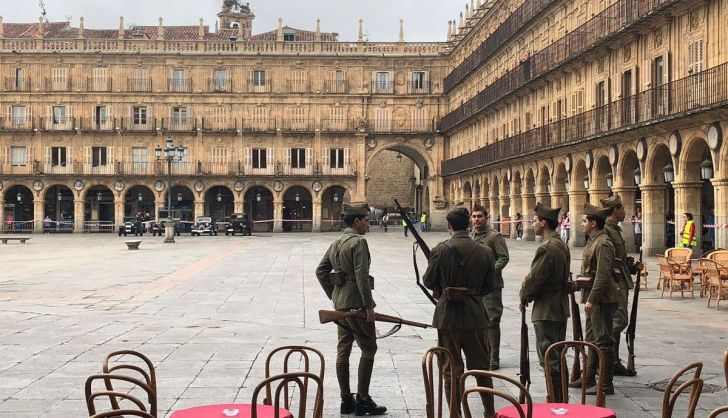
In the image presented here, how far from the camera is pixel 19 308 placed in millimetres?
14008

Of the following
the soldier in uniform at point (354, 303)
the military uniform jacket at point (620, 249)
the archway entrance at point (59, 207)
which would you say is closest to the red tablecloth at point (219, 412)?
the soldier in uniform at point (354, 303)

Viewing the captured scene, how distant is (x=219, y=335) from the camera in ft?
36.3

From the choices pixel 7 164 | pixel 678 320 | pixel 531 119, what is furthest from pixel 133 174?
pixel 678 320

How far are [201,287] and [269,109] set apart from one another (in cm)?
4255

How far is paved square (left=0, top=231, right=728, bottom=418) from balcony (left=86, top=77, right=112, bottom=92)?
39.4 m

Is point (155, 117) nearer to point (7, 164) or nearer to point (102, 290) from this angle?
point (7, 164)

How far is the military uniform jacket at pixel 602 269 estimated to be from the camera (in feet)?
25.4

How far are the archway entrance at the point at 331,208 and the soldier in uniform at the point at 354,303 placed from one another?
55.3 meters

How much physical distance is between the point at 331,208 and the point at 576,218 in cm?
3162

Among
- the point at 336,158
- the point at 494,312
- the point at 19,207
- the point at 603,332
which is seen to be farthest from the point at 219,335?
the point at 19,207

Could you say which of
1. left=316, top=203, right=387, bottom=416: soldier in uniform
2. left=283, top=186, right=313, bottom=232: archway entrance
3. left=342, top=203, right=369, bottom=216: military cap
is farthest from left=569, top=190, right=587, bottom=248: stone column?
left=283, top=186, right=313, bottom=232: archway entrance

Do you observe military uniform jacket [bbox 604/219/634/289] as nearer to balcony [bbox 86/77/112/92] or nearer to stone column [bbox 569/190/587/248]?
stone column [bbox 569/190/587/248]

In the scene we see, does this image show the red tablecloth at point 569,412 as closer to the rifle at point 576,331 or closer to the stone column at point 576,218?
the rifle at point 576,331

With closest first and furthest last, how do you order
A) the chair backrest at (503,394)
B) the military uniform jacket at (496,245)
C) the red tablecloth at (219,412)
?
the chair backrest at (503,394)
the red tablecloth at (219,412)
the military uniform jacket at (496,245)
